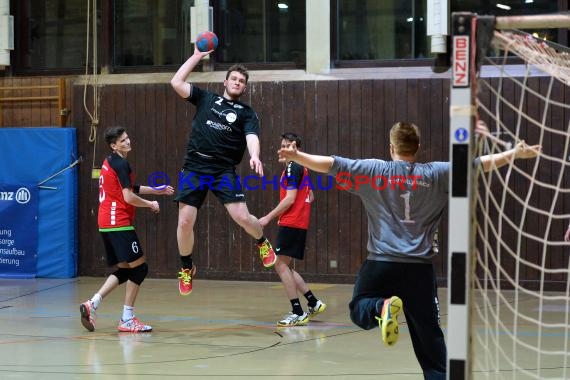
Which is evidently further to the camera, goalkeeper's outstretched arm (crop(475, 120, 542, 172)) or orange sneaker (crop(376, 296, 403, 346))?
orange sneaker (crop(376, 296, 403, 346))

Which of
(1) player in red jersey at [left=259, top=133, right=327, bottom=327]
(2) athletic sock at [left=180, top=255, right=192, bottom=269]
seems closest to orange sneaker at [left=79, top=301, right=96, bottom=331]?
(2) athletic sock at [left=180, top=255, right=192, bottom=269]

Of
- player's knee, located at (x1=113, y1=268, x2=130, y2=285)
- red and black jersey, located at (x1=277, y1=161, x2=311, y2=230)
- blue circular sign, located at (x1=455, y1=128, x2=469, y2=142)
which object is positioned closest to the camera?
blue circular sign, located at (x1=455, y1=128, x2=469, y2=142)

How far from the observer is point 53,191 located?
14.2m

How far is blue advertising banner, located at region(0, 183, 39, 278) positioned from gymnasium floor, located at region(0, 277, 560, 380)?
185 cm

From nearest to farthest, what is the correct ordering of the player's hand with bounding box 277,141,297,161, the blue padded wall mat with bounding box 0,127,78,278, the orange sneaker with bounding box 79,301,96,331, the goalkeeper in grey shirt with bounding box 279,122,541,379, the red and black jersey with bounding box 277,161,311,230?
1. the player's hand with bounding box 277,141,297,161
2. the goalkeeper in grey shirt with bounding box 279,122,541,379
3. the orange sneaker with bounding box 79,301,96,331
4. the red and black jersey with bounding box 277,161,311,230
5. the blue padded wall mat with bounding box 0,127,78,278

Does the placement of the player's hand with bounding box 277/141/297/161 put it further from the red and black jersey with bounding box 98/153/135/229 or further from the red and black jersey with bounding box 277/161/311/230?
the red and black jersey with bounding box 277/161/311/230

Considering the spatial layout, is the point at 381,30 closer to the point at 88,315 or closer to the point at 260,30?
the point at 260,30

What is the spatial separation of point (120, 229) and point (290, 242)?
1809mm

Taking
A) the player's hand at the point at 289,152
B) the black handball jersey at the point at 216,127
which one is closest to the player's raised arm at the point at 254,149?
the black handball jersey at the point at 216,127

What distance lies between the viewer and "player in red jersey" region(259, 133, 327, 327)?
965 centimetres

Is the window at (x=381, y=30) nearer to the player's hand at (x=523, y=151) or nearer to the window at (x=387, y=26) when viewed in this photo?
the window at (x=387, y=26)

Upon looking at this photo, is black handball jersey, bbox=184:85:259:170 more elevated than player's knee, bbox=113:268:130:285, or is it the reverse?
black handball jersey, bbox=184:85:259:170

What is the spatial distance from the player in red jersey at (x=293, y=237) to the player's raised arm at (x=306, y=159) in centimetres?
411

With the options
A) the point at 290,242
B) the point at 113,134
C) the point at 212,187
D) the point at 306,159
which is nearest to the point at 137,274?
the point at 212,187
